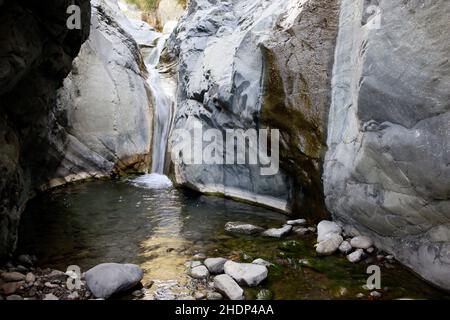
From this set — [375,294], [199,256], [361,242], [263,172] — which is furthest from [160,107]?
[375,294]

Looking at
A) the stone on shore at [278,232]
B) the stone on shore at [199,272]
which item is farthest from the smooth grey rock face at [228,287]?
the stone on shore at [278,232]

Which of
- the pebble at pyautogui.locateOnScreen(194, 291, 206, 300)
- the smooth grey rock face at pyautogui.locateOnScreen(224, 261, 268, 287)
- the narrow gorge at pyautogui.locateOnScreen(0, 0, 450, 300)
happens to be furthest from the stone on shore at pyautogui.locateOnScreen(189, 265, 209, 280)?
the pebble at pyautogui.locateOnScreen(194, 291, 206, 300)

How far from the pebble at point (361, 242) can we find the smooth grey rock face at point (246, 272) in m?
1.96

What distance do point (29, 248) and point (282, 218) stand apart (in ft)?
18.1

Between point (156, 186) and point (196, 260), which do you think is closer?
point (196, 260)

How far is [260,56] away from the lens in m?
9.10

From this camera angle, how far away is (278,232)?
733 cm

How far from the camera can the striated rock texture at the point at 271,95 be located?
7.53 meters

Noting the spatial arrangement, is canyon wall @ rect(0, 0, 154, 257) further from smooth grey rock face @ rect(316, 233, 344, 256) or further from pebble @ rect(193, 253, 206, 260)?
smooth grey rock face @ rect(316, 233, 344, 256)

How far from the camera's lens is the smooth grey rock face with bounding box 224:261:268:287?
5.18 m

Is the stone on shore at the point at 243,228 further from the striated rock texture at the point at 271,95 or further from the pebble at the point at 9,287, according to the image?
the pebble at the point at 9,287

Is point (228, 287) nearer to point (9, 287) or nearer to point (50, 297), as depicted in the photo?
point (50, 297)
